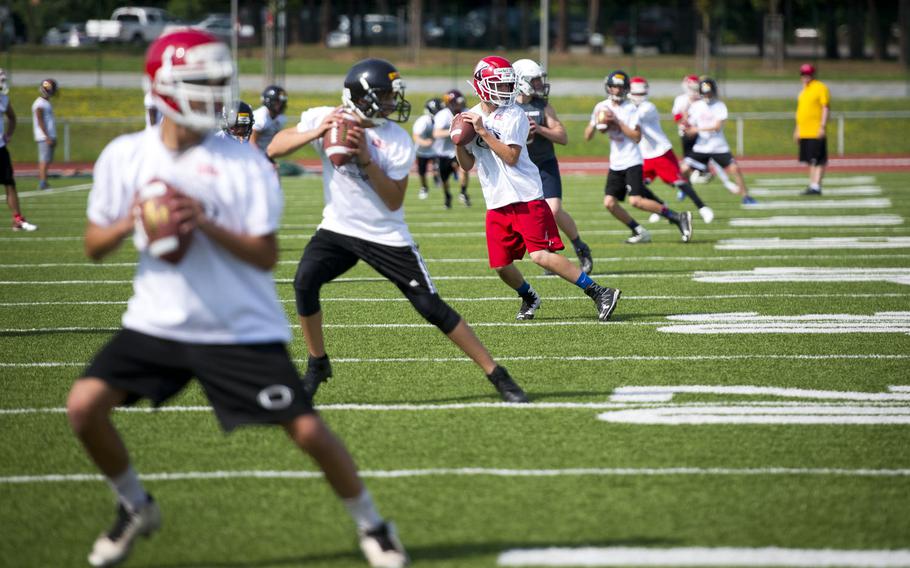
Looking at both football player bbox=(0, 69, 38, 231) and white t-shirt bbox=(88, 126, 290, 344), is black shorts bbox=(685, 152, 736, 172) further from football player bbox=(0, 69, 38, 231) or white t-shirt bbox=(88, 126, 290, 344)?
white t-shirt bbox=(88, 126, 290, 344)

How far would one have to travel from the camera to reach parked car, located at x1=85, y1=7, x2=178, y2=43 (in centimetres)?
5088

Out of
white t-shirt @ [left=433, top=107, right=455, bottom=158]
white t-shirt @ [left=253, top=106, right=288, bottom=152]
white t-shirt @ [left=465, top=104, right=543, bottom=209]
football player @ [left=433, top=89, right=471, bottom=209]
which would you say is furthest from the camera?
white t-shirt @ [left=433, top=107, right=455, bottom=158]

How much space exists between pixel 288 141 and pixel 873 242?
33.1 feet

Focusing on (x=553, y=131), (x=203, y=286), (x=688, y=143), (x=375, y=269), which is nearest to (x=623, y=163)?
(x=553, y=131)

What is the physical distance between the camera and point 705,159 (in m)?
19.8

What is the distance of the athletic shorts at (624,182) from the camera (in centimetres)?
1384

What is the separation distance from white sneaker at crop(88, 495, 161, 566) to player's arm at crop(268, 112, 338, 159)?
2113 mm

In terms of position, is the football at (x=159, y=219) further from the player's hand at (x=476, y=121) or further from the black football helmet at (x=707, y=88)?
the black football helmet at (x=707, y=88)

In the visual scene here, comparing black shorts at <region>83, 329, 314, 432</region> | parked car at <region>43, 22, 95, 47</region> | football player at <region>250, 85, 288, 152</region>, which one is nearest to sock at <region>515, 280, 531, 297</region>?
football player at <region>250, 85, 288, 152</region>

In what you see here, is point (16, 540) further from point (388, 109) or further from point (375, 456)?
point (388, 109)

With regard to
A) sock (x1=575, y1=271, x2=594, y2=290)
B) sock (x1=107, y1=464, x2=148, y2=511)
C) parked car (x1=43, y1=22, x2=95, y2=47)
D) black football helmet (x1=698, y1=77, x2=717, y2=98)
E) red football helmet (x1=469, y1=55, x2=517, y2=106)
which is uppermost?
parked car (x1=43, y1=22, x2=95, y2=47)

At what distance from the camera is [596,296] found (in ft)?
31.0

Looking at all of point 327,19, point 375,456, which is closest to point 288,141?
point 375,456

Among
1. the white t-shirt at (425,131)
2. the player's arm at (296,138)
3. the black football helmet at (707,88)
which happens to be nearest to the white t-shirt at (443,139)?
the white t-shirt at (425,131)
